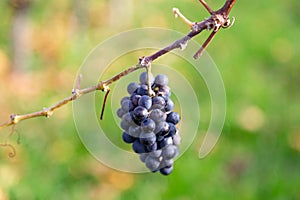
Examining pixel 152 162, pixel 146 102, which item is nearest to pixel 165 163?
pixel 152 162

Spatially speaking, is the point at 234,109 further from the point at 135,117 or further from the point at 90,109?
the point at 135,117

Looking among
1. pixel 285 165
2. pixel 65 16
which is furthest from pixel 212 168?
pixel 65 16

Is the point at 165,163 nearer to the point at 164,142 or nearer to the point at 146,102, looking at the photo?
the point at 164,142

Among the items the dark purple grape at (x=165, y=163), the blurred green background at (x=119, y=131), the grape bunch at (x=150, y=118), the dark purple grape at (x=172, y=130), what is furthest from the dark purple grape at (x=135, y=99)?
the blurred green background at (x=119, y=131)

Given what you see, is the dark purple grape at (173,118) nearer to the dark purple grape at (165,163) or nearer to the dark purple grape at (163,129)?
the dark purple grape at (163,129)

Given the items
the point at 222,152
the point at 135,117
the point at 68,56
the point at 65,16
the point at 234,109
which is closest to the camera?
the point at 135,117
